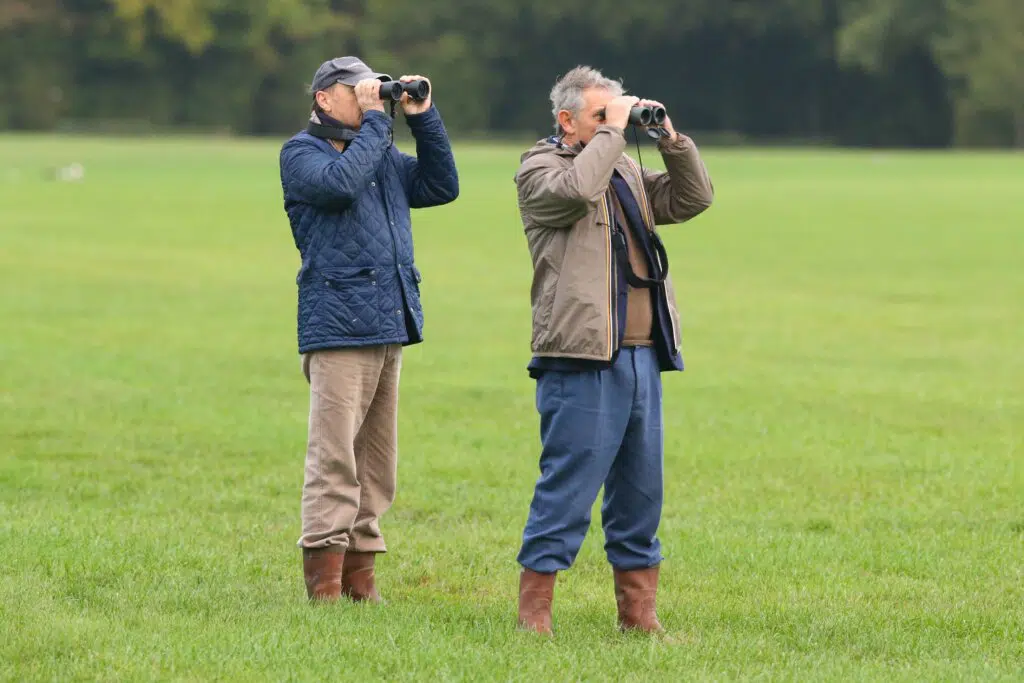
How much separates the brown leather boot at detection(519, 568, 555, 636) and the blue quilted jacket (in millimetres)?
1108

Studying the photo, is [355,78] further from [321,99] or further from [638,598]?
→ [638,598]

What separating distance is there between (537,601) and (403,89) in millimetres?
1986

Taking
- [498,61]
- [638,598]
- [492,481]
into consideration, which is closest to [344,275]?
[638,598]

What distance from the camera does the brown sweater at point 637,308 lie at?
5.95m

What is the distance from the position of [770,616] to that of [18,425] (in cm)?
655

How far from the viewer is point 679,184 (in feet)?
20.2

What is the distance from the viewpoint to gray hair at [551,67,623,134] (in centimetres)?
590

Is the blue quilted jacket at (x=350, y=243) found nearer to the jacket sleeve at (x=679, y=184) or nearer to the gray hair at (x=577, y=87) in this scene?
the gray hair at (x=577, y=87)

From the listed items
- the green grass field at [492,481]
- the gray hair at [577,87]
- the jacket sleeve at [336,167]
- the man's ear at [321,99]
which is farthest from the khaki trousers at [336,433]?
the gray hair at [577,87]

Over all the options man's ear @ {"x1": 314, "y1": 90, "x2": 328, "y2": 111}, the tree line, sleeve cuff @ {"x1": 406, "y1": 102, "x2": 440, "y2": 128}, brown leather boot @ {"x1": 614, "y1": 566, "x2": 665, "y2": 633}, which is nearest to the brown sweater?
brown leather boot @ {"x1": 614, "y1": 566, "x2": 665, "y2": 633}

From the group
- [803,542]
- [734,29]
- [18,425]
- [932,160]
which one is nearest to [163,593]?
[803,542]

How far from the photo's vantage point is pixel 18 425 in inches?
451

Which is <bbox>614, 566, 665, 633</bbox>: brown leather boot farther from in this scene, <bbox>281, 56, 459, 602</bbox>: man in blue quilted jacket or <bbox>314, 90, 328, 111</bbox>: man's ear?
<bbox>314, 90, 328, 111</bbox>: man's ear

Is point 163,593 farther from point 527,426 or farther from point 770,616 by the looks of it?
point 527,426
